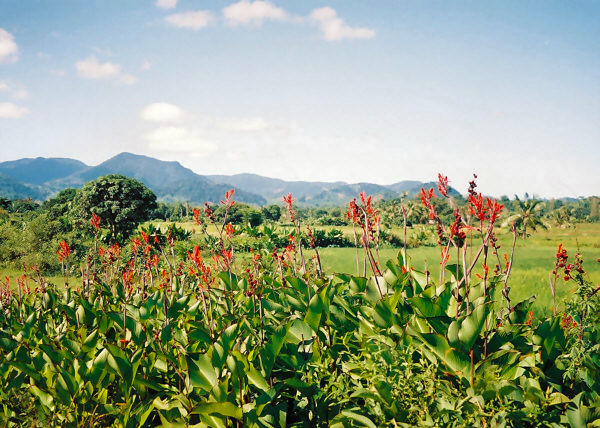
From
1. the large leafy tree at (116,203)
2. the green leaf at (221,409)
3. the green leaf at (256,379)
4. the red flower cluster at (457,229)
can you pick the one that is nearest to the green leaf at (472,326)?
the red flower cluster at (457,229)

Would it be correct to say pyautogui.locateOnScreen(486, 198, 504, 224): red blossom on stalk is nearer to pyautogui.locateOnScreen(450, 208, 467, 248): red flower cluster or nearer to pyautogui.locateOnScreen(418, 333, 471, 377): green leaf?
pyautogui.locateOnScreen(450, 208, 467, 248): red flower cluster

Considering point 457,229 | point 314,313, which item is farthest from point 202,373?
point 457,229

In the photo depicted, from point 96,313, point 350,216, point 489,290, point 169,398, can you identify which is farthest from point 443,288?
point 96,313

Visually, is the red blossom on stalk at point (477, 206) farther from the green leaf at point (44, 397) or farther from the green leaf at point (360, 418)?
the green leaf at point (44, 397)

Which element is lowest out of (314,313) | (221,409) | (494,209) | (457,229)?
(221,409)

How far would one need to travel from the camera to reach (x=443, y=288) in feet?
9.10

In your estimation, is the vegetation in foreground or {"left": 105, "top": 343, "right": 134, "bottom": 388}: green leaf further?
{"left": 105, "top": 343, "right": 134, "bottom": 388}: green leaf

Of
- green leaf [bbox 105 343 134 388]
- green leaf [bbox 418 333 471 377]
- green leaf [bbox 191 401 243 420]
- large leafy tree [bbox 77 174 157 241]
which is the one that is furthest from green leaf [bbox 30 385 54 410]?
large leafy tree [bbox 77 174 157 241]

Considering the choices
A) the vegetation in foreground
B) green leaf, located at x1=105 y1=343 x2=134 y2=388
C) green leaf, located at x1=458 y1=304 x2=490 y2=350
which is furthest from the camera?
green leaf, located at x1=105 y1=343 x2=134 y2=388

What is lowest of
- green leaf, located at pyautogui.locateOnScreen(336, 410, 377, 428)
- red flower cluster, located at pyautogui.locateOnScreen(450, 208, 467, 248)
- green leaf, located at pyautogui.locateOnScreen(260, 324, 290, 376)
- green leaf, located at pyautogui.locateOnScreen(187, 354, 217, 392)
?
green leaf, located at pyautogui.locateOnScreen(336, 410, 377, 428)

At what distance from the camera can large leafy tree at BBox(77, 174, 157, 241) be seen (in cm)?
2042

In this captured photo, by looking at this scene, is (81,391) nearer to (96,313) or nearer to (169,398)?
(169,398)

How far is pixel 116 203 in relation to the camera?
2041cm

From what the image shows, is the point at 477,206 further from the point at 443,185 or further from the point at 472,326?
the point at 472,326
